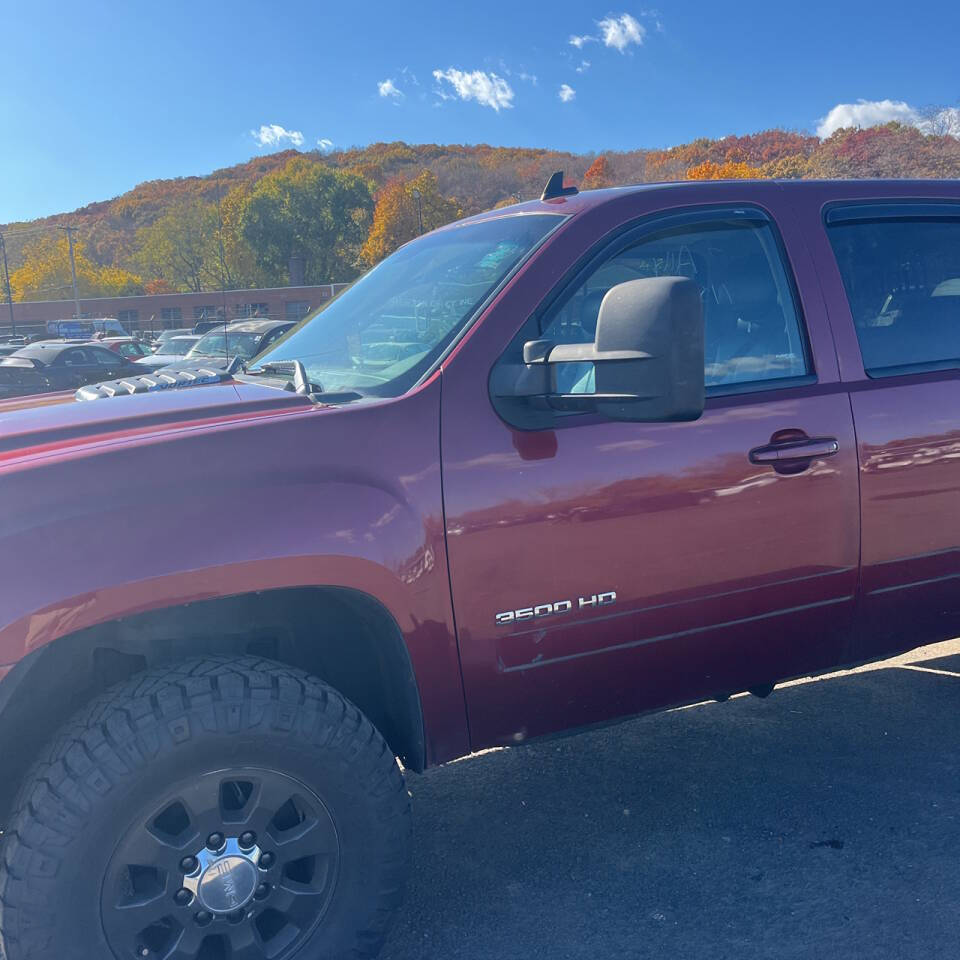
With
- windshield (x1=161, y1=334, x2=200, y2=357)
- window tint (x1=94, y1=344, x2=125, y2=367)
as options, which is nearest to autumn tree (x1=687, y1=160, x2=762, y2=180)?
windshield (x1=161, y1=334, x2=200, y2=357)

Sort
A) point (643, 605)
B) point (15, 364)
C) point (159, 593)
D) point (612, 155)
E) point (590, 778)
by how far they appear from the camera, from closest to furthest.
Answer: point (159, 593)
point (643, 605)
point (590, 778)
point (15, 364)
point (612, 155)

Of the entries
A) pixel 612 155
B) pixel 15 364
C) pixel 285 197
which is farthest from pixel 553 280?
pixel 612 155

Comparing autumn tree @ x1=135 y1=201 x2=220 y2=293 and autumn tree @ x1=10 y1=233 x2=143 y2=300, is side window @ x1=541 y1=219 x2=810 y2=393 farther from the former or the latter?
autumn tree @ x1=10 y1=233 x2=143 y2=300

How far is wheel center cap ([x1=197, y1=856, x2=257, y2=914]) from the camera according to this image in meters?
2.14

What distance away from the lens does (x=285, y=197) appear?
80.8 m

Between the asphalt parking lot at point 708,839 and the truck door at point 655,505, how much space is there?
0.57 m


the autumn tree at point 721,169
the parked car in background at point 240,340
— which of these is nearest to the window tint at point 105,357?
the parked car in background at point 240,340

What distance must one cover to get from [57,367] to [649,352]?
1562 centimetres

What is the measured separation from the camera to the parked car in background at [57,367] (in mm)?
14812

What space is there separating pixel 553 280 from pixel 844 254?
42.8 inches

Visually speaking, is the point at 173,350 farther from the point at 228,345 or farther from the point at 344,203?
the point at 344,203

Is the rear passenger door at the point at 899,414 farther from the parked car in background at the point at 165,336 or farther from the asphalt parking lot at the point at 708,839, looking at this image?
the parked car in background at the point at 165,336

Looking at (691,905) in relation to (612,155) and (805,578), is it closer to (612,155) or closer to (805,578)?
(805,578)

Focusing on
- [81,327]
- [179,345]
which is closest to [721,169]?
[81,327]
